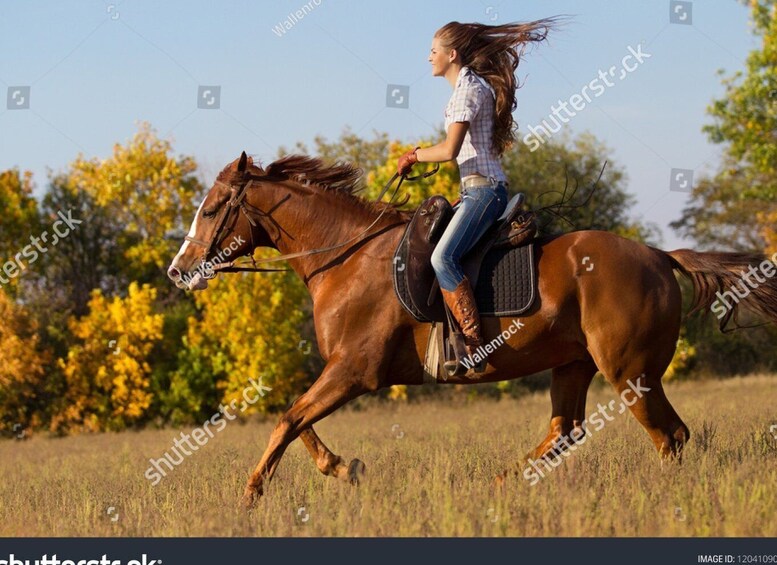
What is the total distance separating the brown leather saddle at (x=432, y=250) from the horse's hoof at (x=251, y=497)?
1696 millimetres

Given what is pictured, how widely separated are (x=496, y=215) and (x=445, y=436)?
6.25m

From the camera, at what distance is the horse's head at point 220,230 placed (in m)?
7.79

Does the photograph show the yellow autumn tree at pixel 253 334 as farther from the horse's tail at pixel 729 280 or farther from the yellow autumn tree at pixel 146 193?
the horse's tail at pixel 729 280

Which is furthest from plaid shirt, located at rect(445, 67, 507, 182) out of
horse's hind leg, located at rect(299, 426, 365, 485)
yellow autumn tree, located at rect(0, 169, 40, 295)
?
yellow autumn tree, located at rect(0, 169, 40, 295)

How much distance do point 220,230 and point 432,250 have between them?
1726 mm

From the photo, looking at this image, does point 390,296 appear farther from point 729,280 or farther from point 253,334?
point 253,334

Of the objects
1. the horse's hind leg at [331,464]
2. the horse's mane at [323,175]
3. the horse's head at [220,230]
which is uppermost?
the horse's mane at [323,175]

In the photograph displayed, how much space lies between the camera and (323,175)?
8.12m

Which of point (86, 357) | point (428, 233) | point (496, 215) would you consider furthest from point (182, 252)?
point (86, 357)

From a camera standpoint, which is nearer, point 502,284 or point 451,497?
point 451,497

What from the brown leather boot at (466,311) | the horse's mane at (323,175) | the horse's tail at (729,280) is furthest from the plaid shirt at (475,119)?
the horse's tail at (729,280)

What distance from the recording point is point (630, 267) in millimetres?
7391

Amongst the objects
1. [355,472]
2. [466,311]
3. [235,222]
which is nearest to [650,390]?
[466,311]

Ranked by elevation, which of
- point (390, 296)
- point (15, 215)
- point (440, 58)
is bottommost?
point (390, 296)
